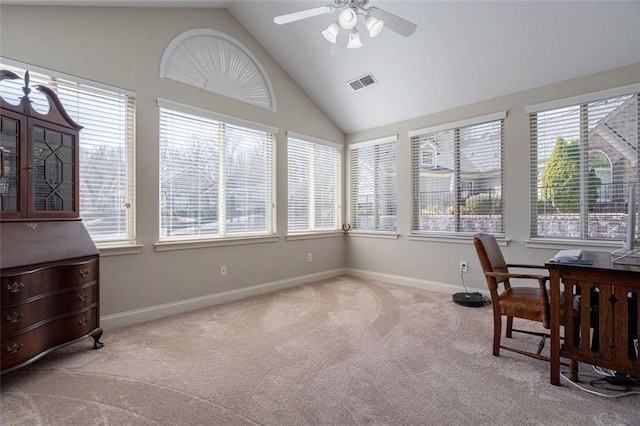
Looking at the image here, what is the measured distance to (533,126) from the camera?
3537 mm

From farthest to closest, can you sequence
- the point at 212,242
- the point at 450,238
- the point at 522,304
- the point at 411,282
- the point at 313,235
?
the point at 313,235
the point at 411,282
the point at 450,238
the point at 212,242
the point at 522,304

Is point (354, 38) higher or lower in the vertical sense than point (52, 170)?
higher

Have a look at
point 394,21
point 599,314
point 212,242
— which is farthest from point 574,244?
point 212,242

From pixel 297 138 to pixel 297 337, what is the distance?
3.00 meters

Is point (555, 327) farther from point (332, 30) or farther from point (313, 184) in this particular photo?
point (313, 184)

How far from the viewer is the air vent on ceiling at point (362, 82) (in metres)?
4.16

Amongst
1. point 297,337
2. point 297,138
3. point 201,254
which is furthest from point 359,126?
point 297,337

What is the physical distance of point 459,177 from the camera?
4172mm

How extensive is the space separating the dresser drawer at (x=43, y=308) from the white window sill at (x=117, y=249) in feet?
1.51

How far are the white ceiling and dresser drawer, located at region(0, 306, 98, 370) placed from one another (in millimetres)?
2487

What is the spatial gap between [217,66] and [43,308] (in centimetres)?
304

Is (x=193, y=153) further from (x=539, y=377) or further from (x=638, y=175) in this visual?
(x=638, y=175)

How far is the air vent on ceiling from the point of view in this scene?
4156 millimetres

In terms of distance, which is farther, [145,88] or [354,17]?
[145,88]
